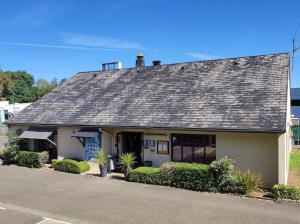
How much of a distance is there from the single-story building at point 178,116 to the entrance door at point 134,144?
0.20ft

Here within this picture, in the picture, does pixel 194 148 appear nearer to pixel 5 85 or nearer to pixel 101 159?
pixel 101 159

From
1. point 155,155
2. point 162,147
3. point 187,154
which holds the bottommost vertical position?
point 155,155

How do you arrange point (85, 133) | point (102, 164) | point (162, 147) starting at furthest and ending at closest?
point (85, 133) < point (162, 147) < point (102, 164)

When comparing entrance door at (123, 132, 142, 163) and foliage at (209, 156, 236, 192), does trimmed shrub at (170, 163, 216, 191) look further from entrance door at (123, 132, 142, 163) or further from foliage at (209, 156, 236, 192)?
entrance door at (123, 132, 142, 163)

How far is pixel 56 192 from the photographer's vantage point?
49.2ft

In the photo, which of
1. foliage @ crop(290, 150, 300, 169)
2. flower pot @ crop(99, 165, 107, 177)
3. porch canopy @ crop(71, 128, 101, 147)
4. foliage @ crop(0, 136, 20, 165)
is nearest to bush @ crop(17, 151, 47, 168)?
foliage @ crop(0, 136, 20, 165)

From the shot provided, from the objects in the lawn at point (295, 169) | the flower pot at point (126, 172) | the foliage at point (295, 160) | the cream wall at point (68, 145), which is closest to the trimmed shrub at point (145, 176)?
the flower pot at point (126, 172)

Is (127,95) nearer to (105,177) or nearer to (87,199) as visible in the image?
(105,177)

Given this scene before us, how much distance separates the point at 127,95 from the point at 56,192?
897cm

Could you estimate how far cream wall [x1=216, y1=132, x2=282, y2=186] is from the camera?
15234 millimetres

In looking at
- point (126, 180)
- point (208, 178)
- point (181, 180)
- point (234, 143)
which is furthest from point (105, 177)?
point (234, 143)

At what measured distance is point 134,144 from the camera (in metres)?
20.0

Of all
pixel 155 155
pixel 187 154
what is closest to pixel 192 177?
pixel 187 154

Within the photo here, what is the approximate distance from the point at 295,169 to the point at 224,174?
788cm
